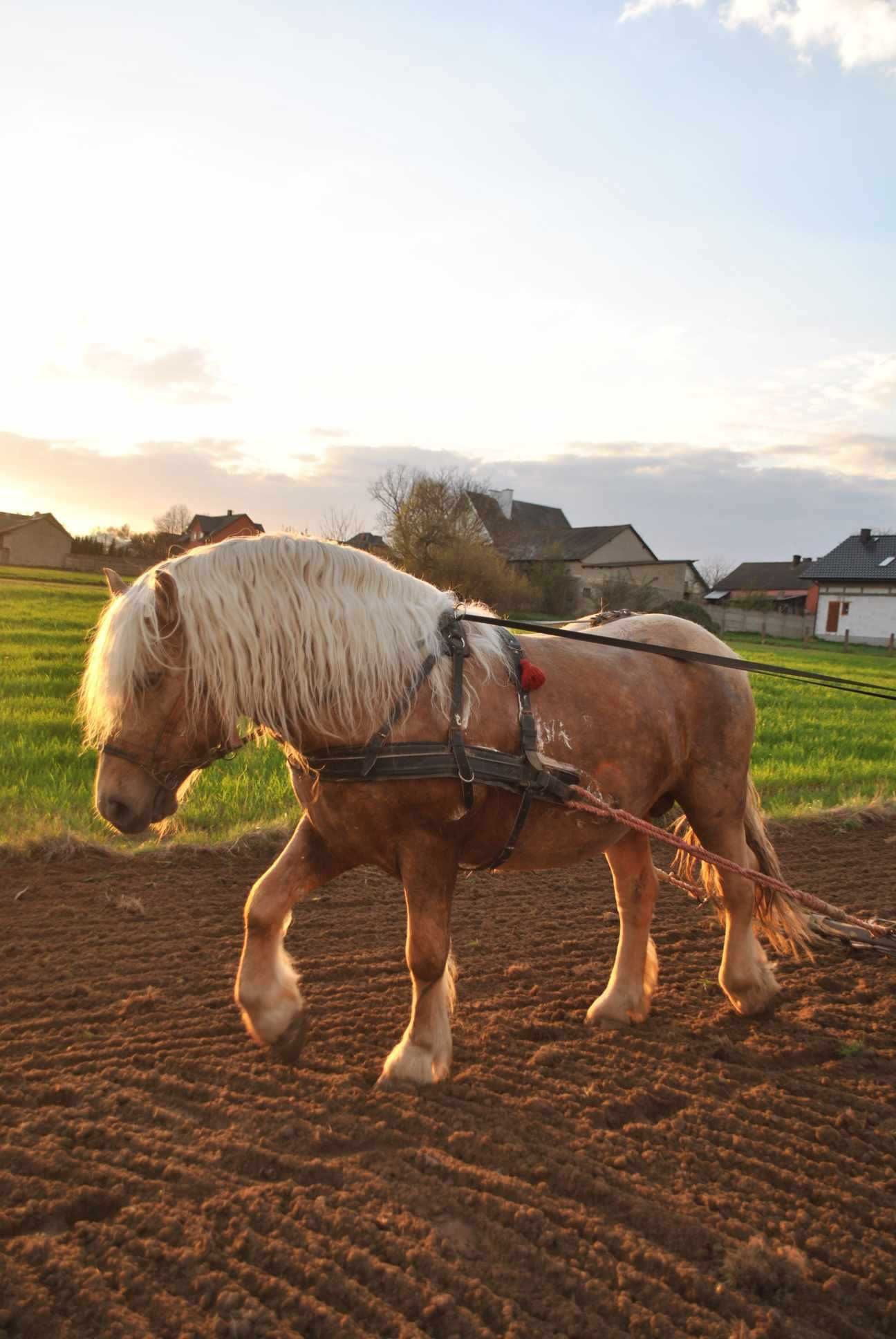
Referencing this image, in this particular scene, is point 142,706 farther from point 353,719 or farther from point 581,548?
point 581,548

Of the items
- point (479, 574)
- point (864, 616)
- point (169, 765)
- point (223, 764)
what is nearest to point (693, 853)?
point (169, 765)

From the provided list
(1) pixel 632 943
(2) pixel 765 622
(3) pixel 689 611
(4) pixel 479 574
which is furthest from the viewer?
(2) pixel 765 622

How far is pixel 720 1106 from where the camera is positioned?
3275 mm

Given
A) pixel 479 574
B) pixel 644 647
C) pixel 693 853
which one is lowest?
pixel 693 853

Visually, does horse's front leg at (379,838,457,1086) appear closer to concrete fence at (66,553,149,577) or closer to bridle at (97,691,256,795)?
bridle at (97,691,256,795)

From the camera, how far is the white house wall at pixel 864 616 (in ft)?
165

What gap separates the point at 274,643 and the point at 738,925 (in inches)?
98.6

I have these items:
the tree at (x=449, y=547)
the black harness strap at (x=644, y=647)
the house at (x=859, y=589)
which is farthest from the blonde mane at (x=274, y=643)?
the house at (x=859, y=589)

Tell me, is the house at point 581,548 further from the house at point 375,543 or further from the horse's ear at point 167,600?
the horse's ear at point 167,600

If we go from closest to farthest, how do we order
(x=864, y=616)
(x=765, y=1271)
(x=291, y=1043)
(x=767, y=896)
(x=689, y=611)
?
(x=765, y=1271)
(x=291, y=1043)
(x=767, y=896)
(x=689, y=611)
(x=864, y=616)

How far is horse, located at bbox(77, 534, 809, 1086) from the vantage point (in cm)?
300

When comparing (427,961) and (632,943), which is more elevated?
(427,961)

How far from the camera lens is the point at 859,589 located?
170ft

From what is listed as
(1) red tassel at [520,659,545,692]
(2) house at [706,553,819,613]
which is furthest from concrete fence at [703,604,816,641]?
(1) red tassel at [520,659,545,692]
